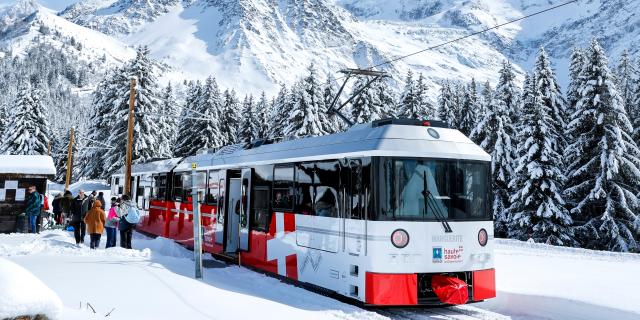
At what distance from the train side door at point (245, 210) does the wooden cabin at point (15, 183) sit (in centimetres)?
941

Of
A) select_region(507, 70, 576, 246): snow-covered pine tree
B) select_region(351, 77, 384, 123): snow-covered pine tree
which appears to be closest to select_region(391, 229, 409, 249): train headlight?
select_region(507, 70, 576, 246): snow-covered pine tree

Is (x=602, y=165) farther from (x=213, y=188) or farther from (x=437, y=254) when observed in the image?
(x=437, y=254)

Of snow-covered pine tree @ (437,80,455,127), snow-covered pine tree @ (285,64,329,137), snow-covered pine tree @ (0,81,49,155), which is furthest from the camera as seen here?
snow-covered pine tree @ (0,81,49,155)

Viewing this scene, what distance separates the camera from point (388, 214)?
862 centimetres

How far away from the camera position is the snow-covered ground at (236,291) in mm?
7305

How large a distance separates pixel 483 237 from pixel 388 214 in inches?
72.3

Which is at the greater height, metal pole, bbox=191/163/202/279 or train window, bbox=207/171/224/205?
train window, bbox=207/171/224/205

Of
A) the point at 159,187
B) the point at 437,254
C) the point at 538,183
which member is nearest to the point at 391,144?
the point at 437,254

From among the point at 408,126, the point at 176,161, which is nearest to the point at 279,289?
the point at 408,126

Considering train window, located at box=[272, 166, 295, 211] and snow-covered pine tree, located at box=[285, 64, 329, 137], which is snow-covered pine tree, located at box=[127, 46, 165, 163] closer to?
snow-covered pine tree, located at box=[285, 64, 329, 137]

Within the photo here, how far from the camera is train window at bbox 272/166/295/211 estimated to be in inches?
438

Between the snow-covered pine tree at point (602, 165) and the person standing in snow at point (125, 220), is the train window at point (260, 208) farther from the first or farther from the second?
the snow-covered pine tree at point (602, 165)

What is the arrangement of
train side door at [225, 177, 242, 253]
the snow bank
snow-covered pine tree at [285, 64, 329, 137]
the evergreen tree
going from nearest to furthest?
the snow bank < train side door at [225, 177, 242, 253] < snow-covered pine tree at [285, 64, 329, 137] < the evergreen tree

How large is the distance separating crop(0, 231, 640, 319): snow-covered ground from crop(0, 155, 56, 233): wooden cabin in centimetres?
470
